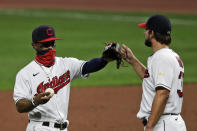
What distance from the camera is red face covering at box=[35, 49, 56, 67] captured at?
5.38m

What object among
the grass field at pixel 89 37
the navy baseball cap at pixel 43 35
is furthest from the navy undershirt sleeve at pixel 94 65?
the grass field at pixel 89 37

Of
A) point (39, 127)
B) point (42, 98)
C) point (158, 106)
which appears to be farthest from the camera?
point (39, 127)

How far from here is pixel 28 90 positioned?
17.1 feet

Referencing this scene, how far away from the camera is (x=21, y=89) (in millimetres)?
5156

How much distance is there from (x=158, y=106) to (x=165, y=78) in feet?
0.97

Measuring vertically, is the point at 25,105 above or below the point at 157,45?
below

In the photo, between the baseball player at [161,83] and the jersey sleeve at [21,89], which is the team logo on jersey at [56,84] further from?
the baseball player at [161,83]

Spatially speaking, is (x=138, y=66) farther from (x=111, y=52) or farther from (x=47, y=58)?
(x=47, y=58)

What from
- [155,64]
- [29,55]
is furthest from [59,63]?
[29,55]

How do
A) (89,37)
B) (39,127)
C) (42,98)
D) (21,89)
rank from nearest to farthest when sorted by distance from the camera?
1. (42,98)
2. (21,89)
3. (39,127)
4. (89,37)

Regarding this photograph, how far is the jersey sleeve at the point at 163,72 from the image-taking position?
15.3 feet

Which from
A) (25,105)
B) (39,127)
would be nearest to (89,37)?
(39,127)

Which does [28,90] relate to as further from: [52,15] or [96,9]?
[96,9]

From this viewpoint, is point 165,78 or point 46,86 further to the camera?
point 46,86
